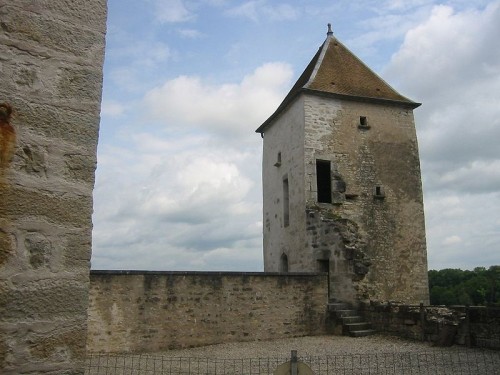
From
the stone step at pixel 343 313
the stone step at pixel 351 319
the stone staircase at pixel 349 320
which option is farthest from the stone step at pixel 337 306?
the stone step at pixel 351 319

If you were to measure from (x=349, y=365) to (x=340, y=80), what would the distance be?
42.9 ft

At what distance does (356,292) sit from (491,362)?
6.22 m

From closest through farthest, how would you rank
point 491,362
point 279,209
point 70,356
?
point 70,356 → point 491,362 → point 279,209

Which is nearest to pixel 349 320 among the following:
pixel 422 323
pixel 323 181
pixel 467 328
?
pixel 422 323

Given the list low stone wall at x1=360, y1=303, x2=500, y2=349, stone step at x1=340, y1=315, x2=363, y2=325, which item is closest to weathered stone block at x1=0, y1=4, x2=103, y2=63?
low stone wall at x1=360, y1=303, x2=500, y2=349

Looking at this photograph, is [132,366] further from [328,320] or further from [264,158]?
[264,158]

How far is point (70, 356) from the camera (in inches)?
90.3

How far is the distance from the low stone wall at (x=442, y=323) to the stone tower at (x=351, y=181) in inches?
124

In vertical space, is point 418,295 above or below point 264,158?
below

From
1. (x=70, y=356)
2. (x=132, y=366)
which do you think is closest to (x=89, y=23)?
(x=70, y=356)

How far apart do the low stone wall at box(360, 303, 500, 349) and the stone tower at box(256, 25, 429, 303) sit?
3161mm

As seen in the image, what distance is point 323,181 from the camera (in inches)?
732

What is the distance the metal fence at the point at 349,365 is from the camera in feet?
27.8

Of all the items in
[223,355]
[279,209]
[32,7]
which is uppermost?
[279,209]
